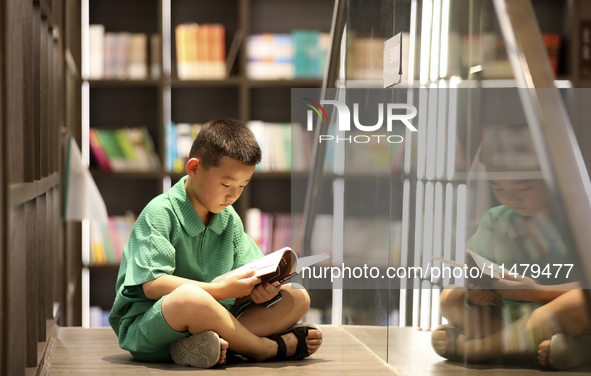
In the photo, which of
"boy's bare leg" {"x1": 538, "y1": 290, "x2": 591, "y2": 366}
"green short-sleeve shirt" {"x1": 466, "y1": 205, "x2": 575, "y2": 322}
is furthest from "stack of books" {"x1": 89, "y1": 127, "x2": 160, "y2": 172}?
"boy's bare leg" {"x1": 538, "y1": 290, "x2": 591, "y2": 366}

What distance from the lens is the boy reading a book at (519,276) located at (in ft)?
2.73

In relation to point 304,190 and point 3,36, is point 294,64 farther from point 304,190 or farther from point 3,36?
point 3,36

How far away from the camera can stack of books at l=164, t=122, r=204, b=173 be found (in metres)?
3.10

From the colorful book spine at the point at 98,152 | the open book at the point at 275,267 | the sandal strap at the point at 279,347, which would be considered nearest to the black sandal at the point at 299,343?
the sandal strap at the point at 279,347

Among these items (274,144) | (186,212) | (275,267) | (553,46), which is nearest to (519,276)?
(553,46)

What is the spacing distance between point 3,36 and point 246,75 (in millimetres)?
2365

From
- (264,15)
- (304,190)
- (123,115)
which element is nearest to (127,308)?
(304,190)

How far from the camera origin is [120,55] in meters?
3.11

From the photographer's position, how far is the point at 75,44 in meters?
2.86

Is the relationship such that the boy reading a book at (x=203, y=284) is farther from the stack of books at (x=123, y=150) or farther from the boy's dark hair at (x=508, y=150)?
the stack of books at (x=123, y=150)

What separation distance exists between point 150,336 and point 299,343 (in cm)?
36

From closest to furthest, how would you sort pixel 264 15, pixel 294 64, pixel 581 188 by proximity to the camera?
pixel 581 188 → pixel 294 64 → pixel 264 15

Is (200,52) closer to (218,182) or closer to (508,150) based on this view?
(218,182)

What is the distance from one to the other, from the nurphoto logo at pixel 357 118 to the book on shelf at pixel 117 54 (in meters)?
1.53
